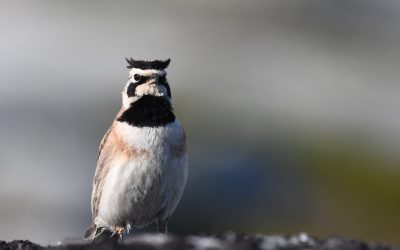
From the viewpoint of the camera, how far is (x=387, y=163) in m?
24.0

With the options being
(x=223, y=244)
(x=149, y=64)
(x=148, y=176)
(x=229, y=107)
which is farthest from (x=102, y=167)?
(x=229, y=107)

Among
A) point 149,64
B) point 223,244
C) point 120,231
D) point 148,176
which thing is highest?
point 149,64

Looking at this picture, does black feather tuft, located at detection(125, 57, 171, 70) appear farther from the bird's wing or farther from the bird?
the bird's wing

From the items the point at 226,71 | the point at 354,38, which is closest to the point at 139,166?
the point at 226,71

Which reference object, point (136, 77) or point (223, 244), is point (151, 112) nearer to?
point (136, 77)

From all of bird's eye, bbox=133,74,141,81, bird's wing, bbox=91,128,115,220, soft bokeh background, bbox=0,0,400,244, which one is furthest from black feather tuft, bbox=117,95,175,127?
soft bokeh background, bbox=0,0,400,244

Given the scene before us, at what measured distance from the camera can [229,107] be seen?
25891mm

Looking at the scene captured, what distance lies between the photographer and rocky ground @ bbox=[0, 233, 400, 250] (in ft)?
37.2

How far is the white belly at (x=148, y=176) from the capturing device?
13.5 meters

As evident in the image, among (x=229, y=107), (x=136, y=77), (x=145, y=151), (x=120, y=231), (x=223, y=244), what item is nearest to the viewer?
(x=223, y=244)

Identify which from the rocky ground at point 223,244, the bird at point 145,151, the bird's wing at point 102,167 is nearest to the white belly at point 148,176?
the bird at point 145,151

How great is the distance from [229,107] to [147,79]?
488 inches

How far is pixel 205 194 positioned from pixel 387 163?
4.65 metres

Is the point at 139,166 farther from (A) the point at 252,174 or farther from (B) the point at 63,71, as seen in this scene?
(B) the point at 63,71
